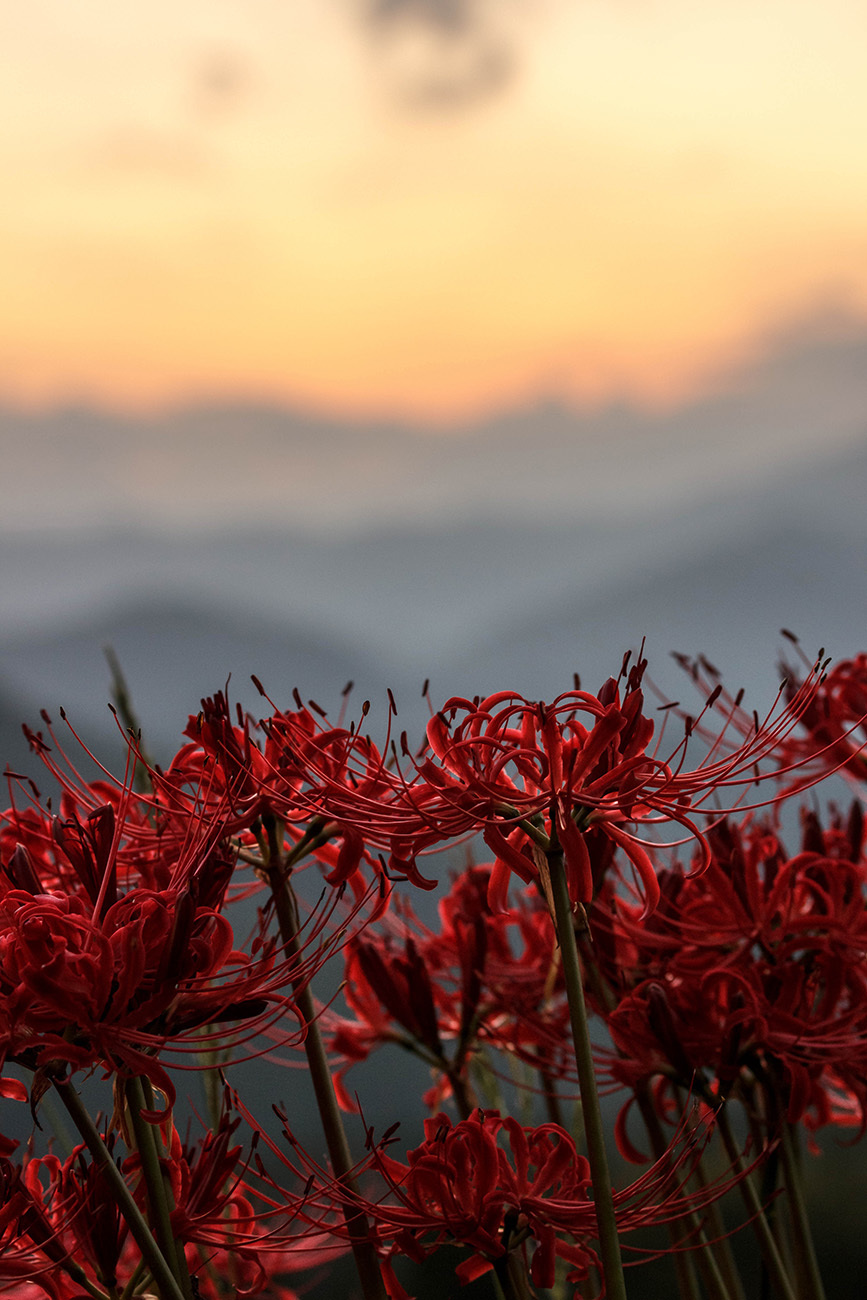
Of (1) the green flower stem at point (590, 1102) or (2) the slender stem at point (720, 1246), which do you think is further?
(2) the slender stem at point (720, 1246)

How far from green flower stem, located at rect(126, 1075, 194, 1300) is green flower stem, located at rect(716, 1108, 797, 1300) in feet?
1.07

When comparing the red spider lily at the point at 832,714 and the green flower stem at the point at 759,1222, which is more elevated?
the red spider lily at the point at 832,714

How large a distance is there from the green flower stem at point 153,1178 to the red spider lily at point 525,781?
162 millimetres

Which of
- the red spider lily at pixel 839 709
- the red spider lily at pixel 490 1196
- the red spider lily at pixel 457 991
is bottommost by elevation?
the red spider lily at pixel 490 1196

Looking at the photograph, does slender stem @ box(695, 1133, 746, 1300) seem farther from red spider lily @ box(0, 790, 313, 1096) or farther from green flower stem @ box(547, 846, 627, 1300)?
red spider lily @ box(0, 790, 313, 1096)

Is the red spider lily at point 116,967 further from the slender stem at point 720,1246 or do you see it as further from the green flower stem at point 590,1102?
the slender stem at point 720,1246

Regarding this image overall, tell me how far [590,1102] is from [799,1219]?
0.36 m

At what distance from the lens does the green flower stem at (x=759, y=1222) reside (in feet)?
2.32

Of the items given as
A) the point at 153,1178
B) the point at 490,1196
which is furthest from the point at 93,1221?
the point at 490,1196

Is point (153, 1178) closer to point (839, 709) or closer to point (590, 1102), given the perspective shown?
point (590, 1102)

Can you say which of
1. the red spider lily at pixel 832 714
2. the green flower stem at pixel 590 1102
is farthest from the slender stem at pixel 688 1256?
the red spider lily at pixel 832 714

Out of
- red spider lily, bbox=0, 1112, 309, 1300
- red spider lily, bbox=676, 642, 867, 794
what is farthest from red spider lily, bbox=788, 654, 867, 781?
red spider lily, bbox=0, 1112, 309, 1300

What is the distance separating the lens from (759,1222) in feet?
2.36

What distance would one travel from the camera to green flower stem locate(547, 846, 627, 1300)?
534 mm
